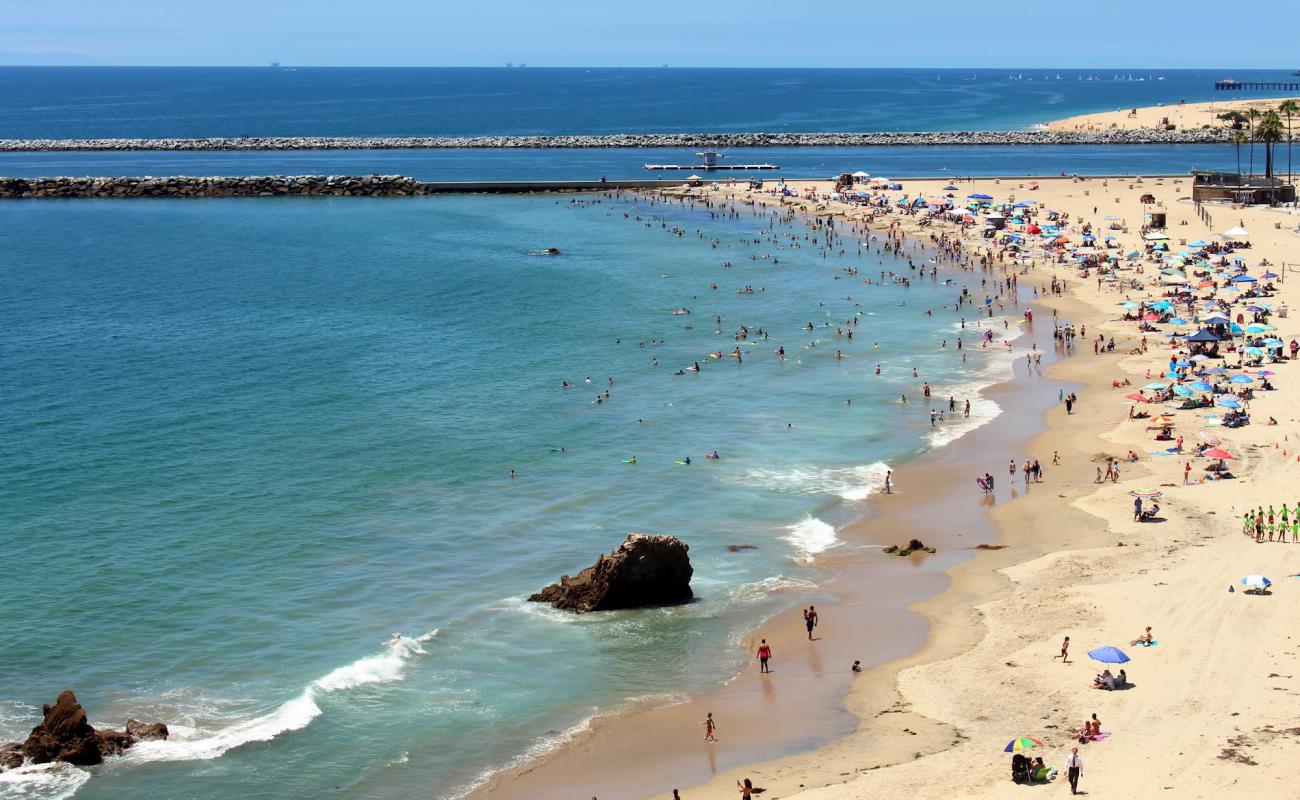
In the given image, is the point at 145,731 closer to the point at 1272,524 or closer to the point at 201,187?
the point at 1272,524

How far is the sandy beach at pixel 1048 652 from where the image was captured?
80.2 feet

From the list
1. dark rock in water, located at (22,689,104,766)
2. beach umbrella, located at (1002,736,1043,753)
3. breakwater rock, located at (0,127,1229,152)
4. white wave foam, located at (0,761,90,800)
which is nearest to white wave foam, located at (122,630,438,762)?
dark rock in water, located at (22,689,104,766)

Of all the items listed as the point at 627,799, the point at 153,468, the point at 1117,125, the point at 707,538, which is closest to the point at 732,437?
the point at 707,538

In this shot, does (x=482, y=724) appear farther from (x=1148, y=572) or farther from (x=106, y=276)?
(x=106, y=276)

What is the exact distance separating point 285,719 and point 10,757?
5.31 m

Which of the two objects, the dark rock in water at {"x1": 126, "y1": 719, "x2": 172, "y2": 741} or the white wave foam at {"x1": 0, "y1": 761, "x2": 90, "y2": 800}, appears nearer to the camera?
the white wave foam at {"x1": 0, "y1": 761, "x2": 90, "y2": 800}

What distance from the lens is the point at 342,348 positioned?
213ft

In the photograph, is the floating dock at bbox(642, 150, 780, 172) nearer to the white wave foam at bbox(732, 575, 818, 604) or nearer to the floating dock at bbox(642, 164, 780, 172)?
the floating dock at bbox(642, 164, 780, 172)

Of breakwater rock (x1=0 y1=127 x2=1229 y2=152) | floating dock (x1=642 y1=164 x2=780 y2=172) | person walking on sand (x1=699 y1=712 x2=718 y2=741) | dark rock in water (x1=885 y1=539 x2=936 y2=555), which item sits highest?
breakwater rock (x1=0 y1=127 x2=1229 y2=152)

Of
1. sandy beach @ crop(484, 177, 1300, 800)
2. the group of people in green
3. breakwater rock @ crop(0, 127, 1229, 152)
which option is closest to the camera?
sandy beach @ crop(484, 177, 1300, 800)

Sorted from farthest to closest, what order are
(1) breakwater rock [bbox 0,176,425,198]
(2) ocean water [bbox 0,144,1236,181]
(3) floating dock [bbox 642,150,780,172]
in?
(3) floating dock [bbox 642,150,780,172]
(2) ocean water [bbox 0,144,1236,181]
(1) breakwater rock [bbox 0,176,425,198]

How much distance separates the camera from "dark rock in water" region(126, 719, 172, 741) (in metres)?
26.8

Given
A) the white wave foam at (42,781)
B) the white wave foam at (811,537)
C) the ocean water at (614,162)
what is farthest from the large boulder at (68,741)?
the ocean water at (614,162)

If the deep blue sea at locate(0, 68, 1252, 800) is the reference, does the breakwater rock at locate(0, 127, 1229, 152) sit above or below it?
above
